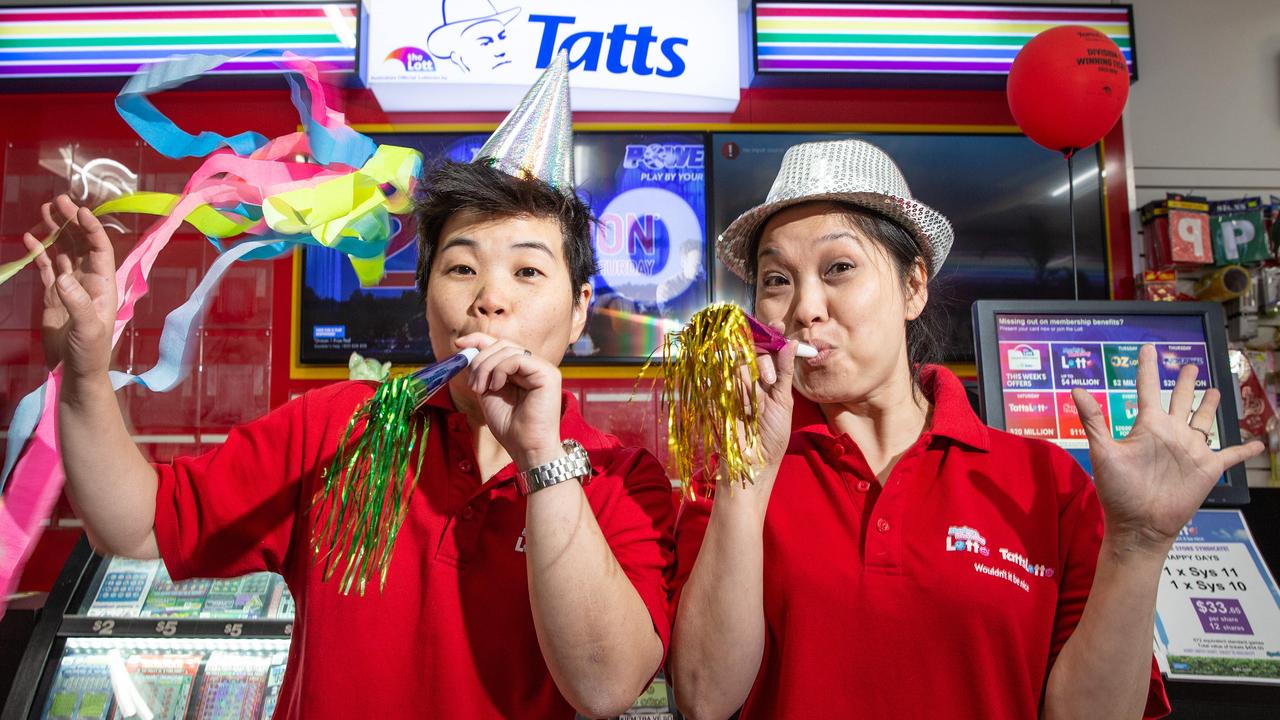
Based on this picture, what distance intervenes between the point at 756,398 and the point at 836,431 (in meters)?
0.26

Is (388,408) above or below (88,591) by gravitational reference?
above

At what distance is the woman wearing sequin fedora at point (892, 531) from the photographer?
3.48 ft

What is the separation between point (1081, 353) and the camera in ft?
6.88

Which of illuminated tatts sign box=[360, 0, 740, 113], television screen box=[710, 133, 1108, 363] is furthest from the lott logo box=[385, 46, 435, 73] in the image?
television screen box=[710, 133, 1108, 363]

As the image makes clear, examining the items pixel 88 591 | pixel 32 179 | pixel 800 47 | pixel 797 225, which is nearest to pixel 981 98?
pixel 800 47

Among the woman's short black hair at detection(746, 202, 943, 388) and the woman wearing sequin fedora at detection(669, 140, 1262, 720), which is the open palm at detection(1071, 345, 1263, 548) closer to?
the woman wearing sequin fedora at detection(669, 140, 1262, 720)

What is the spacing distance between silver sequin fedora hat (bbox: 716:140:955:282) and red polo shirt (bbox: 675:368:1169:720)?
1.04 feet

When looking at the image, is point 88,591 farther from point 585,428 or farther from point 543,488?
point 543,488

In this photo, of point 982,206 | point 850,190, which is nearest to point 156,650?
point 850,190

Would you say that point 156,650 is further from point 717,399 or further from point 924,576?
point 924,576

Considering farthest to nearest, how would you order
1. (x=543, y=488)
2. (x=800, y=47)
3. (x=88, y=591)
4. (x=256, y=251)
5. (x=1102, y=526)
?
(x=800, y=47)
(x=88, y=591)
(x=256, y=251)
(x=1102, y=526)
(x=543, y=488)

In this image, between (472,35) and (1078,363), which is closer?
(1078,363)

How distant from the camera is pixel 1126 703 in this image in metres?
1.06

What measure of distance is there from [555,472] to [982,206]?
308cm
